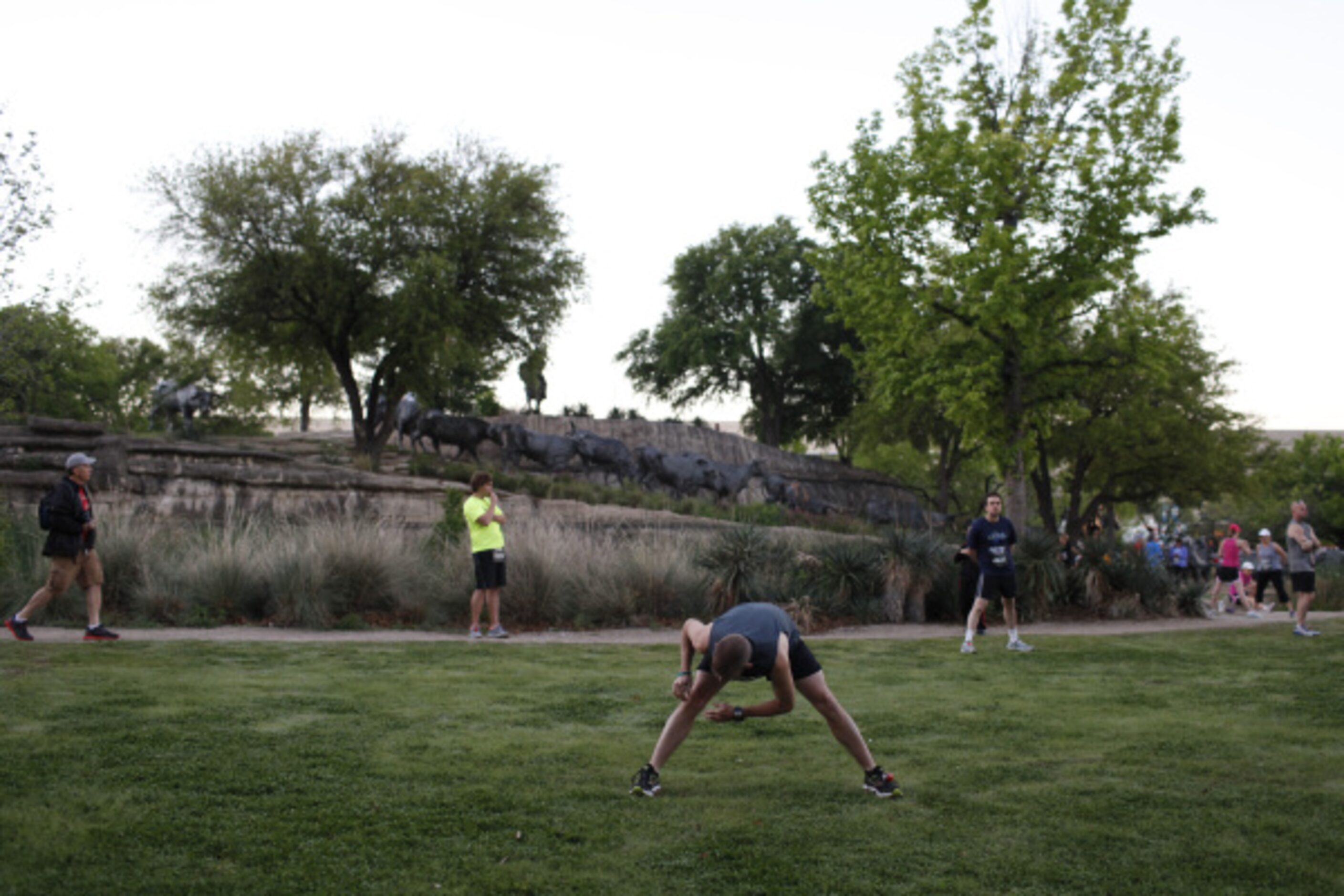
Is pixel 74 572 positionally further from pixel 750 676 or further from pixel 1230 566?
pixel 1230 566

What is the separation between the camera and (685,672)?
201 inches

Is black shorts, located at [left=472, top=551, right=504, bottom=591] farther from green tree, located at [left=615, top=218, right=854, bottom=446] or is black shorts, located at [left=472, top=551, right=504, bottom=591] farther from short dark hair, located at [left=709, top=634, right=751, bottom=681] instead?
green tree, located at [left=615, top=218, right=854, bottom=446]

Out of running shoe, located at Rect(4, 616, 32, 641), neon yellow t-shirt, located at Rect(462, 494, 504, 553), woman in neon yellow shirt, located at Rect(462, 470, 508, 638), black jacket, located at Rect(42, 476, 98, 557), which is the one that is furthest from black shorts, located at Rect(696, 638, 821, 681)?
running shoe, located at Rect(4, 616, 32, 641)

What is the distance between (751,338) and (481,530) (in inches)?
1578

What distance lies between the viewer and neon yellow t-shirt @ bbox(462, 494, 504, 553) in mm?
11898

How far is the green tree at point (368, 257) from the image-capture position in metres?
31.1

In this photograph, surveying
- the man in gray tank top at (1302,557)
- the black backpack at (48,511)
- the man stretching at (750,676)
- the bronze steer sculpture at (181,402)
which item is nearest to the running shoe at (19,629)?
the black backpack at (48,511)

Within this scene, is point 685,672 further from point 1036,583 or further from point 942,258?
point 942,258

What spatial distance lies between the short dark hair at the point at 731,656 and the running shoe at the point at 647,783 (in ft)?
3.30

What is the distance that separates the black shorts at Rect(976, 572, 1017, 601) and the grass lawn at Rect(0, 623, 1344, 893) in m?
2.16

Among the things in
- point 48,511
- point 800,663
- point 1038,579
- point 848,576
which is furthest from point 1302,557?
point 48,511

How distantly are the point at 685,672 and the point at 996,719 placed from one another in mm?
3431

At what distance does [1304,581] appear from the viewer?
13305 mm

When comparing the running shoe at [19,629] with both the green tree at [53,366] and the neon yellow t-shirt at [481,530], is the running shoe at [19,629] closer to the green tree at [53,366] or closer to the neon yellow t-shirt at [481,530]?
the neon yellow t-shirt at [481,530]
